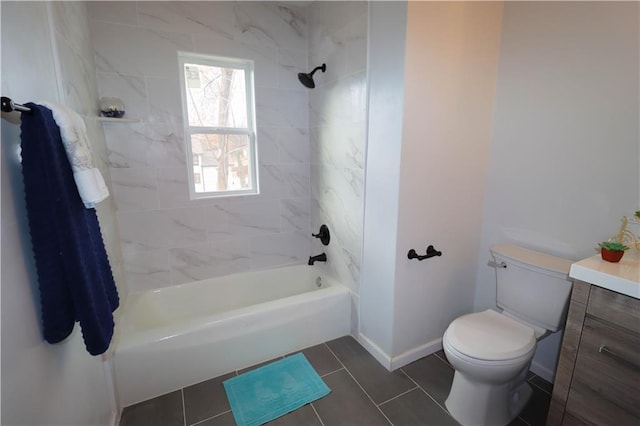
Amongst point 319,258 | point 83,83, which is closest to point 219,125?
point 83,83

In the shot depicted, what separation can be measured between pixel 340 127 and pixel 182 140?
46.2 inches

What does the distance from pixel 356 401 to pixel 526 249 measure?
1333mm

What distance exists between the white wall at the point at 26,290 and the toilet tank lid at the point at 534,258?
2073mm

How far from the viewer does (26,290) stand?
875 mm

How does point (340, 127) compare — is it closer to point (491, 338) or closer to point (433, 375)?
point (491, 338)

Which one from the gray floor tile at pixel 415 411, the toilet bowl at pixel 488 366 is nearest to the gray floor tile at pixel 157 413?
the gray floor tile at pixel 415 411

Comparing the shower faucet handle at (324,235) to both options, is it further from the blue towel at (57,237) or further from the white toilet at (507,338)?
the blue towel at (57,237)

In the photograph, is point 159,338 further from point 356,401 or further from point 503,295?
point 503,295

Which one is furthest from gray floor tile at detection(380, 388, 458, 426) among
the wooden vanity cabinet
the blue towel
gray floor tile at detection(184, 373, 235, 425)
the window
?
the window

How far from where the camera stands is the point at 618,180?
144 cm

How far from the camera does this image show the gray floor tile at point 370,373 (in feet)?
5.79

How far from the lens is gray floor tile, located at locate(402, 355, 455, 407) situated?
5.75 feet

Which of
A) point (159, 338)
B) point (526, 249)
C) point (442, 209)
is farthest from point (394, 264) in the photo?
point (159, 338)

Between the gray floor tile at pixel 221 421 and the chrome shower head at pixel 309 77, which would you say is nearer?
the gray floor tile at pixel 221 421
